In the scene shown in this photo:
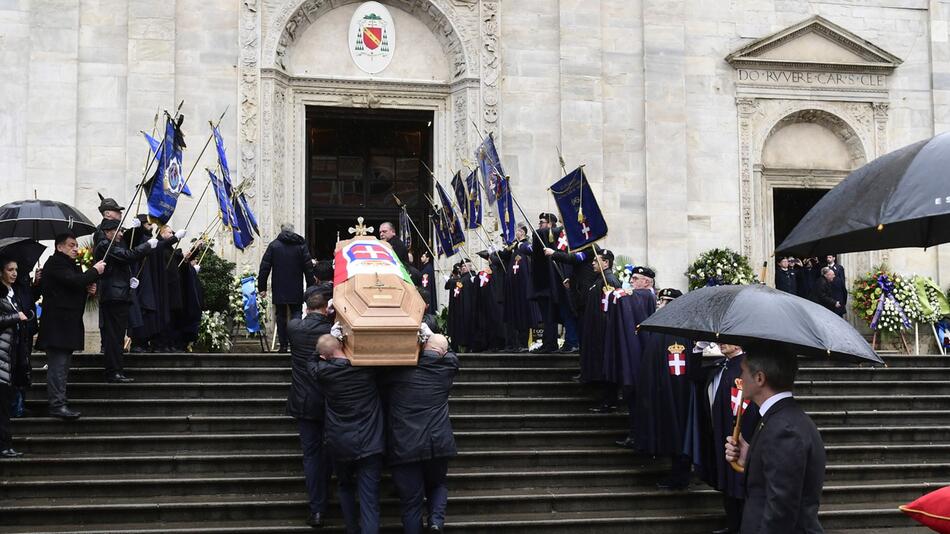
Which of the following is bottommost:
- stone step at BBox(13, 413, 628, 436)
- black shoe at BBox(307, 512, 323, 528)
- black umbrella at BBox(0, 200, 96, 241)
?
black shoe at BBox(307, 512, 323, 528)

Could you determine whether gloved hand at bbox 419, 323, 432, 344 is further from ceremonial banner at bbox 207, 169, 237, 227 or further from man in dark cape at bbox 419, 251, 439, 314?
man in dark cape at bbox 419, 251, 439, 314

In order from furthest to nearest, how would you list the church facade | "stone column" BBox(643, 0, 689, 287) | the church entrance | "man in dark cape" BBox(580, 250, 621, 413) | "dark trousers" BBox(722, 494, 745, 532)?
the church entrance, "stone column" BBox(643, 0, 689, 287), the church facade, "man in dark cape" BBox(580, 250, 621, 413), "dark trousers" BBox(722, 494, 745, 532)

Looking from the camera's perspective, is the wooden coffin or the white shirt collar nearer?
the white shirt collar

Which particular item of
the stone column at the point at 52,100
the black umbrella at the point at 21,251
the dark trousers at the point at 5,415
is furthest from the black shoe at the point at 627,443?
the stone column at the point at 52,100

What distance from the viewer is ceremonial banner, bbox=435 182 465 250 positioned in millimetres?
16188

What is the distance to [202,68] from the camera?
1919 centimetres

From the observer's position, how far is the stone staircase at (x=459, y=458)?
971cm

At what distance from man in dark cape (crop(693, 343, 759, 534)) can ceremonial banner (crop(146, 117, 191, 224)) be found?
6.58 meters

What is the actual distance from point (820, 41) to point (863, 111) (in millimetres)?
1714

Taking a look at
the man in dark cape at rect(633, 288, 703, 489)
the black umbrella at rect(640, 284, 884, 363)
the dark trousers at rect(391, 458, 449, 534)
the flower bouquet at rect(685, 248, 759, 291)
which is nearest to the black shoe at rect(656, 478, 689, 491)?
the man in dark cape at rect(633, 288, 703, 489)

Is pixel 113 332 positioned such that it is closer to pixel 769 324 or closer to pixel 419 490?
pixel 419 490

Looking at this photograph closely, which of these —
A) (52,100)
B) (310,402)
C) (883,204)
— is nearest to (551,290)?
(310,402)

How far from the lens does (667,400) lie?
10516 mm

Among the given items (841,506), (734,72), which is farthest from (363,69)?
(841,506)
